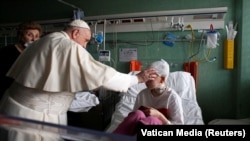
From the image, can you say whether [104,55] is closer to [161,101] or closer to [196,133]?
[161,101]

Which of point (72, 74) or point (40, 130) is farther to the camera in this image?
point (72, 74)

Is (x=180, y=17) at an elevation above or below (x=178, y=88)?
above

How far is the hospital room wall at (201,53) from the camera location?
283cm

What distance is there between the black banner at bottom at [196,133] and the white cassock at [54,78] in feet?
2.02

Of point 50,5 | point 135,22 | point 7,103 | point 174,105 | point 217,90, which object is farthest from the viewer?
point 50,5

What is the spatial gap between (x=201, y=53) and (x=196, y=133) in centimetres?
261

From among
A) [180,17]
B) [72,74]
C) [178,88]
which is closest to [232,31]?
[180,17]

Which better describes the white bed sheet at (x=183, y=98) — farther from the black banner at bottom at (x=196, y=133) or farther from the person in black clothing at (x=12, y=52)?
the black banner at bottom at (x=196, y=133)

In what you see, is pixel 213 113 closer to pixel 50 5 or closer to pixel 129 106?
pixel 129 106

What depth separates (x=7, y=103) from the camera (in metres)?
1.46

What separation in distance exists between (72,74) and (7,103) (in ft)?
1.78

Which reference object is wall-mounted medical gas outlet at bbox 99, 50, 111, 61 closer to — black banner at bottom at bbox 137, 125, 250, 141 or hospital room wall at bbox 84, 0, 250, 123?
hospital room wall at bbox 84, 0, 250, 123

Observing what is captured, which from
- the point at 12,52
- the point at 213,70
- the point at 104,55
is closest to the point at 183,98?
the point at 213,70

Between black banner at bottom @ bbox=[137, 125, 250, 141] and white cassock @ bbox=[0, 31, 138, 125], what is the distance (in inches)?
24.3
